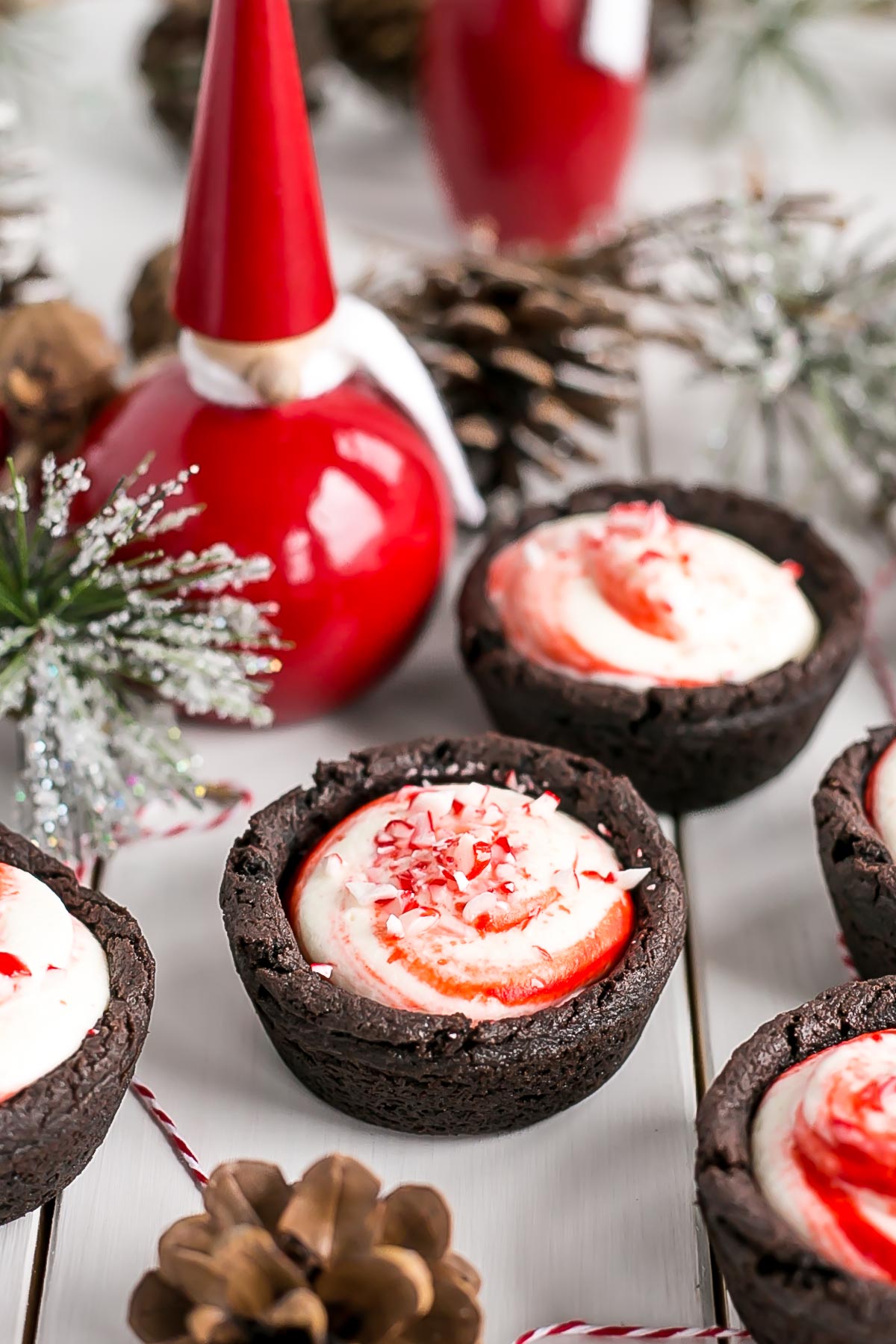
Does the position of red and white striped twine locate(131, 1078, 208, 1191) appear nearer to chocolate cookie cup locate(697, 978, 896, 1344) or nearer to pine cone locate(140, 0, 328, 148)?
chocolate cookie cup locate(697, 978, 896, 1344)

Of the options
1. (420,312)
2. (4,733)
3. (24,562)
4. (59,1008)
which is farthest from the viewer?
(420,312)

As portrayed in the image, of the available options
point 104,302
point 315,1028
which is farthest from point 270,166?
point 104,302

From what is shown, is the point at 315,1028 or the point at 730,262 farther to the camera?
the point at 730,262

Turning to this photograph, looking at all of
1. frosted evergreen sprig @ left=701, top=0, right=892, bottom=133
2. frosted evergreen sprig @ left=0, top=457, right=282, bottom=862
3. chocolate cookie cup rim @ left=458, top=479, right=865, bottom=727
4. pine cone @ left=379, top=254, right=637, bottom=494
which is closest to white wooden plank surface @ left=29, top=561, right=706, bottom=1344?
frosted evergreen sprig @ left=0, top=457, right=282, bottom=862

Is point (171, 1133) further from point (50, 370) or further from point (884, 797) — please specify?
point (50, 370)

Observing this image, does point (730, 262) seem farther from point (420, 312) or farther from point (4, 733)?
point (4, 733)

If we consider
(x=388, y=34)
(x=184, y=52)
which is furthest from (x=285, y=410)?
(x=388, y=34)
